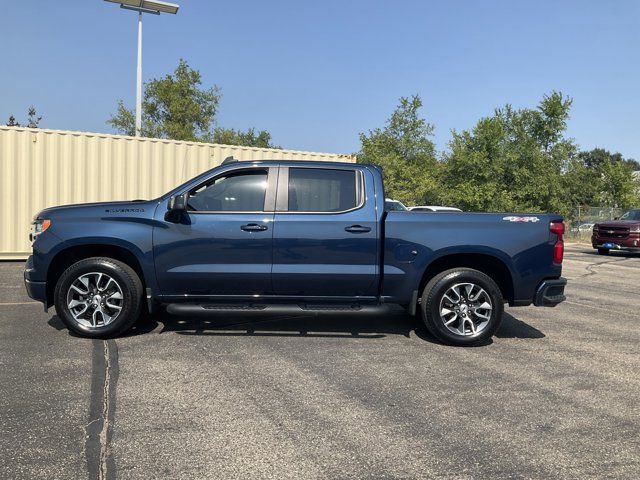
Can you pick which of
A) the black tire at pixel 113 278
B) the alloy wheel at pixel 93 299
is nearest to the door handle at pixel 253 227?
the black tire at pixel 113 278

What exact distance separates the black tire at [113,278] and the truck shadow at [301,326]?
316mm

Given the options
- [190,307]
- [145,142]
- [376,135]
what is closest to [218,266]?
[190,307]

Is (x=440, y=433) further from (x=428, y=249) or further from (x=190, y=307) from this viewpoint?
(x=190, y=307)

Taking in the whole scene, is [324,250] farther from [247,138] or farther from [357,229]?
[247,138]

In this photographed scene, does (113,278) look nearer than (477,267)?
Yes

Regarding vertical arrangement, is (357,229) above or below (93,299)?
above

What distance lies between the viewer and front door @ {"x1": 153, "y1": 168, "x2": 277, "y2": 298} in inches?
212

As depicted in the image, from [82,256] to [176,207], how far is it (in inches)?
51.8

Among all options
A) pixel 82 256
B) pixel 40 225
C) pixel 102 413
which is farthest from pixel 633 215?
pixel 102 413

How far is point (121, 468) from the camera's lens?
280 centimetres

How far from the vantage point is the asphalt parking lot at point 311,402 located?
9.59 ft

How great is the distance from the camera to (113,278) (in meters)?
5.39

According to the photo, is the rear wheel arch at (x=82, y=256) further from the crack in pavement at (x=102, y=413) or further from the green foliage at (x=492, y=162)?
the green foliage at (x=492, y=162)

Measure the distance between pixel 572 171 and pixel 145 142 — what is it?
30.1 m
